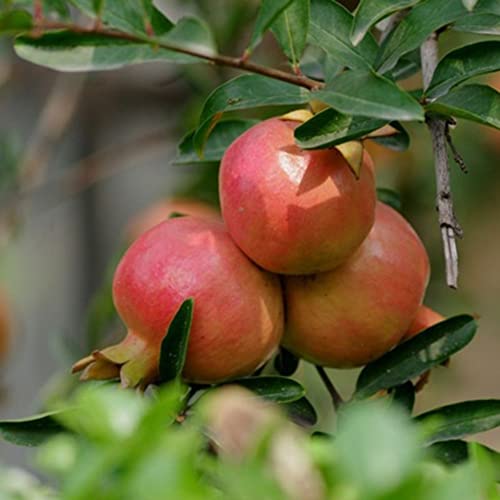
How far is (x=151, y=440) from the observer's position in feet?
1.19

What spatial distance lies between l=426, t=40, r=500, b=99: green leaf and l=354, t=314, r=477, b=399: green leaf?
0.54 ft

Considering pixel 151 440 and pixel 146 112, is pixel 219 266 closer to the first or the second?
pixel 151 440

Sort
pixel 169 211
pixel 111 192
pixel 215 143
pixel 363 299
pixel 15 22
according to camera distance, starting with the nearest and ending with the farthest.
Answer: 1. pixel 15 22
2. pixel 363 299
3. pixel 215 143
4. pixel 169 211
5. pixel 111 192

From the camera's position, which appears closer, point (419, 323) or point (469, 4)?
point (469, 4)

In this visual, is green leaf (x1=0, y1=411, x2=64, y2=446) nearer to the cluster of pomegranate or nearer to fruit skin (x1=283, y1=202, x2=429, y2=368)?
the cluster of pomegranate

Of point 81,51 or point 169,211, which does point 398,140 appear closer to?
point 81,51

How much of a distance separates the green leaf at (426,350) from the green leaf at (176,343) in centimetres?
15

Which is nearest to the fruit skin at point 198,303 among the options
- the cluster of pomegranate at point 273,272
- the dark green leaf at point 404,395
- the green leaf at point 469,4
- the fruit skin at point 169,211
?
the cluster of pomegranate at point 273,272

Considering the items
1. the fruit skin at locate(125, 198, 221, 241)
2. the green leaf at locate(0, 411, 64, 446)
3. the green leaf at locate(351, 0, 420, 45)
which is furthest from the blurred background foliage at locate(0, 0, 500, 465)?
the green leaf at locate(351, 0, 420, 45)

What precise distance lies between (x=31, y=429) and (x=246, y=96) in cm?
25

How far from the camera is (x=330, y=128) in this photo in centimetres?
65

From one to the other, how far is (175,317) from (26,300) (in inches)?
59.4

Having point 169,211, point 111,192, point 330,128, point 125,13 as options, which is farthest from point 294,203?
point 111,192

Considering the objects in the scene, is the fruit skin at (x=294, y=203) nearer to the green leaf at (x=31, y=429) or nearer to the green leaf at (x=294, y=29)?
the green leaf at (x=294, y=29)
